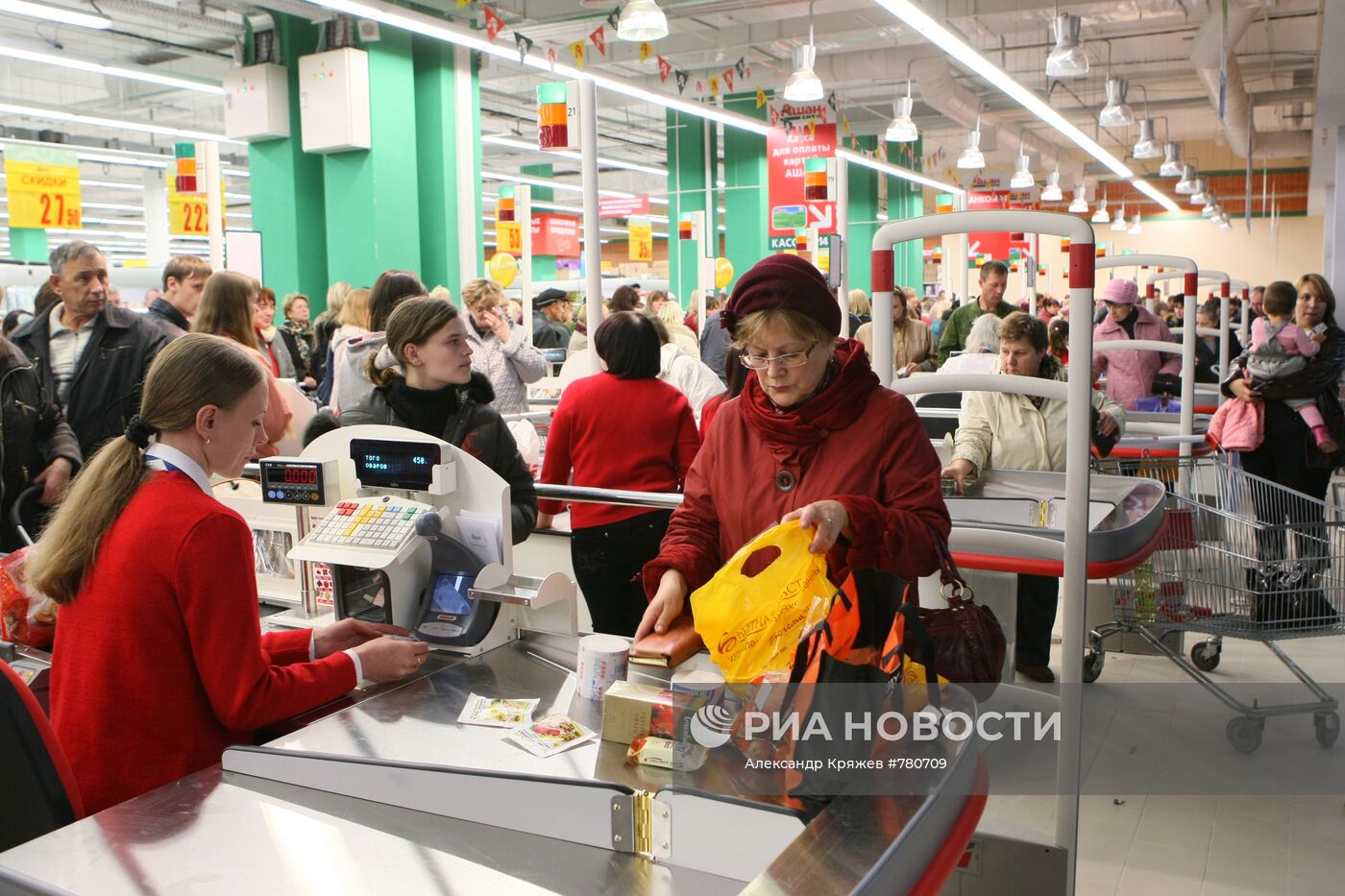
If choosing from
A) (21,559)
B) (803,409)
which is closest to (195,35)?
(21,559)

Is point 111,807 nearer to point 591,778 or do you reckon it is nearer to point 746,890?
point 591,778

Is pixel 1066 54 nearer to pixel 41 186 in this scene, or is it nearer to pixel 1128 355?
pixel 1128 355

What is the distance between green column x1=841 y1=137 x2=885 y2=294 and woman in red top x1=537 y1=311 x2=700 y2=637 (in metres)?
17.7

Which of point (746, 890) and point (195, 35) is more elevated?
point (195, 35)

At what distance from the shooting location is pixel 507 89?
16.3m

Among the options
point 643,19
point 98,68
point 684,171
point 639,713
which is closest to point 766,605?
point 639,713

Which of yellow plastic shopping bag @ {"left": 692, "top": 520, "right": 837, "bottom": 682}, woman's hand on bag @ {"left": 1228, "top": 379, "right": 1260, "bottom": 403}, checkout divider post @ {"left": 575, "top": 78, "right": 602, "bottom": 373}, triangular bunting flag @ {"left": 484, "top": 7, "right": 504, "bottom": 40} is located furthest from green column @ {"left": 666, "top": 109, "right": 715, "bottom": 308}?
yellow plastic shopping bag @ {"left": 692, "top": 520, "right": 837, "bottom": 682}

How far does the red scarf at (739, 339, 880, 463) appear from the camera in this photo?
7.27ft

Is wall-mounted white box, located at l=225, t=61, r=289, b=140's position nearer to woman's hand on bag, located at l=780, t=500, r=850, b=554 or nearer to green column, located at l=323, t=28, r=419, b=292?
green column, located at l=323, t=28, r=419, b=292

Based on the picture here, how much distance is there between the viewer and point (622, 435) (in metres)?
4.12

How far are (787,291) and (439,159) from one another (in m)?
9.62

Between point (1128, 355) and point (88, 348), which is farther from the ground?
point (88, 348)

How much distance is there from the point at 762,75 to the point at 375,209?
26.5 ft

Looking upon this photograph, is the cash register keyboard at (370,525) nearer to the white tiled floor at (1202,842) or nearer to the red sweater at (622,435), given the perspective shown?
the red sweater at (622,435)
